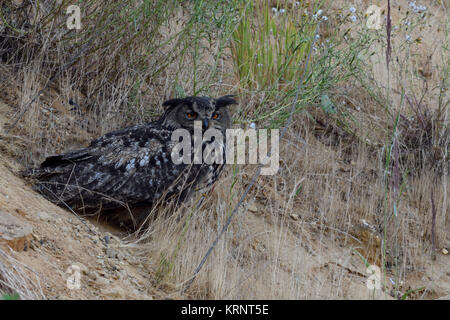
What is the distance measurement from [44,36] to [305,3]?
94.4 inches

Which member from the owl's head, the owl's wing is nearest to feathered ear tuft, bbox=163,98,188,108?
the owl's head

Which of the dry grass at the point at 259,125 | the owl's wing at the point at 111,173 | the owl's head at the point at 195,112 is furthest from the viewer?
the dry grass at the point at 259,125

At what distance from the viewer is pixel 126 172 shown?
3270mm

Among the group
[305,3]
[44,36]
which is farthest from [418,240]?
[44,36]

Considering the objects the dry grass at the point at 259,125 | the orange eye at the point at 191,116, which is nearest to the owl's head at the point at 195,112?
the orange eye at the point at 191,116

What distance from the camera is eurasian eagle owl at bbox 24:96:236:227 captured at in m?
3.22

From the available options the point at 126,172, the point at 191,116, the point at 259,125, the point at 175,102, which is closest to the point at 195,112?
the point at 191,116

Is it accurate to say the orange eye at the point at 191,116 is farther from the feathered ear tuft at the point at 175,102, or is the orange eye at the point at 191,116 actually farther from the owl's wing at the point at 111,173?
the owl's wing at the point at 111,173

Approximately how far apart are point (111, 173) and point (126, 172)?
0.10 m

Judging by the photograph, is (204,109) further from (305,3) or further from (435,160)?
(435,160)

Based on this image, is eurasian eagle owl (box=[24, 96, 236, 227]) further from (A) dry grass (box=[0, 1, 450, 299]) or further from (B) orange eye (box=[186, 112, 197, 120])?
(A) dry grass (box=[0, 1, 450, 299])

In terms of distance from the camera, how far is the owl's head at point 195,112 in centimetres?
339
